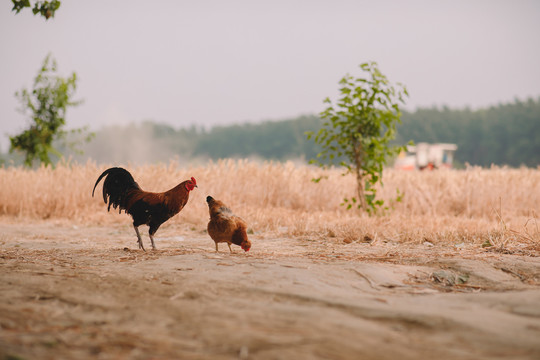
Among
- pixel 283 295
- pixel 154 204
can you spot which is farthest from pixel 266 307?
pixel 154 204

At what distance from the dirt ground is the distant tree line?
55.4 metres

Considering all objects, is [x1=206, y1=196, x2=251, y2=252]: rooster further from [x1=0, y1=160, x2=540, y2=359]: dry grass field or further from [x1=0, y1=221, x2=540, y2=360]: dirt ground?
[x1=0, y1=221, x2=540, y2=360]: dirt ground

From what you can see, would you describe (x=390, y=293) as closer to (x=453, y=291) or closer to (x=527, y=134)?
(x=453, y=291)

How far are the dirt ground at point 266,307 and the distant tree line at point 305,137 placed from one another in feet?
182

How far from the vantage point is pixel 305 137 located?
68.1m

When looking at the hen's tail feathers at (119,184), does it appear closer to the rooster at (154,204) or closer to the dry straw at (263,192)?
the rooster at (154,204)

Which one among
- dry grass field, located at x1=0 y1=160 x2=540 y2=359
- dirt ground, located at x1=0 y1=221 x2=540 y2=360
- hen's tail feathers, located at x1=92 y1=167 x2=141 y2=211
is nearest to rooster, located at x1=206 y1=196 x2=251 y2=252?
dry grass field, located at x1=0 y1=160 x2=540 y2=359

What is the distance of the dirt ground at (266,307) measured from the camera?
2205mm

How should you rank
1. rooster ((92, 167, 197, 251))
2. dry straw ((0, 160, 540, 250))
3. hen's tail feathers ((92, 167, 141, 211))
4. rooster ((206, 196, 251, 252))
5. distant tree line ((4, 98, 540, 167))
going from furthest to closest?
distant tree line ((4, 98, 540, 167)) → dry straw ((0, 160, 540, 250)) → hen's tail feathers ((92, 167, 141, 211)) → rooster ((92, 167, 197, 251)) → rooster ((206, 196, 251, 252))

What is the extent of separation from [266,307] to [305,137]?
216 ft

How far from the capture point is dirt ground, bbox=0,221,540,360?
2.21 metres

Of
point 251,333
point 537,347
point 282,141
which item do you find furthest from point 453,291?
point 282,141

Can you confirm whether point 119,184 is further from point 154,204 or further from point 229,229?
point 229,229

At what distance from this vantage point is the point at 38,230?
8.71 meters
